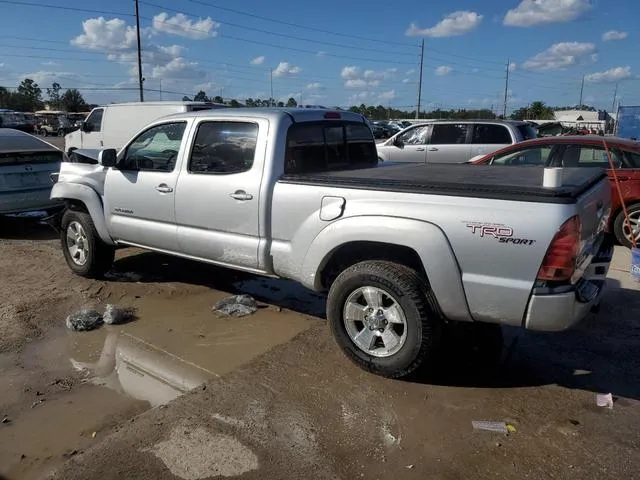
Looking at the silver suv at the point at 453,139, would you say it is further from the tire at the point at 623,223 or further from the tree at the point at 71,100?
the tree at the point at 71,100

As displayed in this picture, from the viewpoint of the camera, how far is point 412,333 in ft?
12.4

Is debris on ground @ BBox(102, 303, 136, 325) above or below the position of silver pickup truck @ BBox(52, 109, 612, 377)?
below

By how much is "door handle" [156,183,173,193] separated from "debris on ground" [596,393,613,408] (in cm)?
393

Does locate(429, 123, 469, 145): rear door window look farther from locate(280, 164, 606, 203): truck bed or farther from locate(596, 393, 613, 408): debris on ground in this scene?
locate(596, 393, 613, 408): debris on ground

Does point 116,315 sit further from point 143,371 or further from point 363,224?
point 363,224

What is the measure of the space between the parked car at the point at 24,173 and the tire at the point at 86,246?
256cm

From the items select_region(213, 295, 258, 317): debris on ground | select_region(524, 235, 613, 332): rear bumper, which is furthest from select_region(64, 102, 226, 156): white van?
select_region(524, 235, 613, 332): rear bumper

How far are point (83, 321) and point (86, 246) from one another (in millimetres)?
1548

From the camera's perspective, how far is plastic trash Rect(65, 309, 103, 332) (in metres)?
5.06

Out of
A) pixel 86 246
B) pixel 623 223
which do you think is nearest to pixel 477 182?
pixel 86 246

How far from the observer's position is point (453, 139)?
1322 cm

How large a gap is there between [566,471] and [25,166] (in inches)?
337

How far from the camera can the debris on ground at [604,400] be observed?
145 inches

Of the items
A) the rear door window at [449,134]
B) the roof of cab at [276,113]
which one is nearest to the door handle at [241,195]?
the roof of cab at [276,113]
